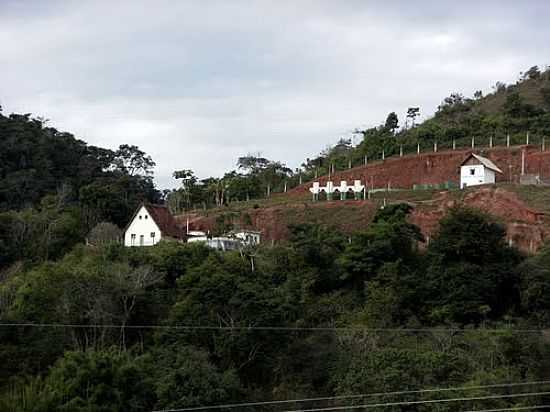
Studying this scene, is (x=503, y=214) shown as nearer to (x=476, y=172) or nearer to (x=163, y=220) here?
(x=476, y=172)

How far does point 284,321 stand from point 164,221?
1580 centimetres

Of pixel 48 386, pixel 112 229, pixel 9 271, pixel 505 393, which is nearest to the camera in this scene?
pixel 48 386

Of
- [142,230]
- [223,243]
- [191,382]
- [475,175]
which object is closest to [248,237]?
[223,243]

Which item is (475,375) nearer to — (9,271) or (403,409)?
(403,409)

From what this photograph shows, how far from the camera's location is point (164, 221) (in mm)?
46719

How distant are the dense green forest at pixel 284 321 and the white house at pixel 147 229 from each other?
4285 mm

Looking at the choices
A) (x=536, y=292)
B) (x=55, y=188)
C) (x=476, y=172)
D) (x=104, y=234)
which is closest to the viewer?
(x=536, y=292)

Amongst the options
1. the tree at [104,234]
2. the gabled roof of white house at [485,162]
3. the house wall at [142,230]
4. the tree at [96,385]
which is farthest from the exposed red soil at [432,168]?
the tree at [96,385]

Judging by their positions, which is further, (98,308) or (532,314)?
(532,314)

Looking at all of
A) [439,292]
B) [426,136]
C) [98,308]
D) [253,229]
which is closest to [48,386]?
[98,308]

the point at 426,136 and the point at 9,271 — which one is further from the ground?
the point at 426,136

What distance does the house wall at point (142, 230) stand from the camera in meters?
45.6

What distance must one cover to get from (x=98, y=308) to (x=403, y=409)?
12375 mm

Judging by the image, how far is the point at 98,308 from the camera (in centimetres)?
3275
